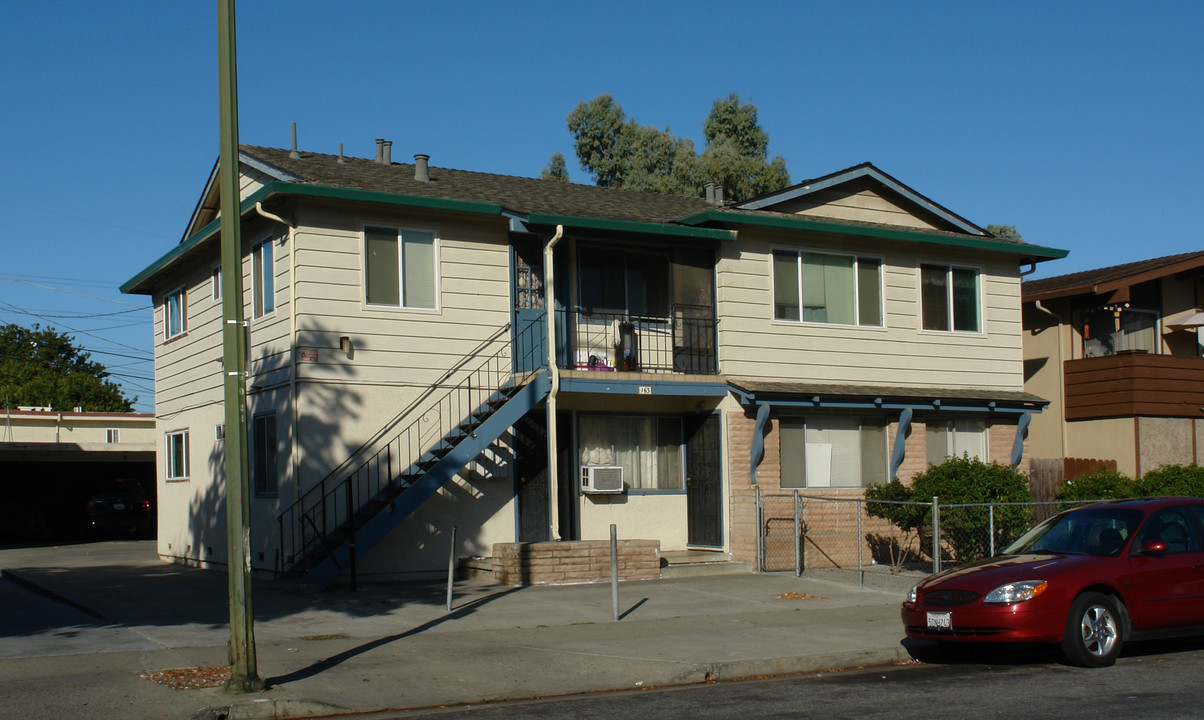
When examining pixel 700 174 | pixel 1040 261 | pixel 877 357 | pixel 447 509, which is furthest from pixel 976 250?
pixel 700 174

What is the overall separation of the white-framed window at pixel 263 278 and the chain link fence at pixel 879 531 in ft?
26.7

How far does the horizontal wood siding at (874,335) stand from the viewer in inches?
754

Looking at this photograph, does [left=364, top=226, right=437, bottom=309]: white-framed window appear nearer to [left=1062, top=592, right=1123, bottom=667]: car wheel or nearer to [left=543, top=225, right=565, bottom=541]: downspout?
[left=543, top=225, right=565, bottom=541]: downspout

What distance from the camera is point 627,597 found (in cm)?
1498

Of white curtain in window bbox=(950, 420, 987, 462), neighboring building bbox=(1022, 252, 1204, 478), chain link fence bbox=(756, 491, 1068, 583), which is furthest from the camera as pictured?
neighboring building bbox=(1022, 252, 1204, 478)

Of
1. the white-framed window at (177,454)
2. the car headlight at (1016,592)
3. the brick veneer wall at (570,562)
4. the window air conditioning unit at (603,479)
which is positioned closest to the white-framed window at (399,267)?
the window air conditioning unit at (603,479)

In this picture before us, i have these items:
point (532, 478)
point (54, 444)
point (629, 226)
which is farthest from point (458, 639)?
point (54, 444)

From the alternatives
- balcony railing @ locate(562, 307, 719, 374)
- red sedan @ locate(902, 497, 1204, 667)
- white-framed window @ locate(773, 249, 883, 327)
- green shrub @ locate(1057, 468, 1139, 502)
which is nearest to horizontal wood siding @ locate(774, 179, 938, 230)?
white-framed window @ locate(773, 249, 883, 327)

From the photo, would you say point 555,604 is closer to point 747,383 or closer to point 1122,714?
point 747,383

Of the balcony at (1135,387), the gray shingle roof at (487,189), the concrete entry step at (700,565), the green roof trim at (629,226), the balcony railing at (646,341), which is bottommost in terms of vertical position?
the concrete entry step at (700,565)

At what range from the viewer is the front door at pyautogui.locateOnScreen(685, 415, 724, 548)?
18953 millimetres

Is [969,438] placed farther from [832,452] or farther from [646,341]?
[646,341]

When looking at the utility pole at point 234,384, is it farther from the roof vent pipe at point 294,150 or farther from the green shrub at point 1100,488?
the green shrub at point 1100,488

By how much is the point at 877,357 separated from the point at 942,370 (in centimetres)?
153
